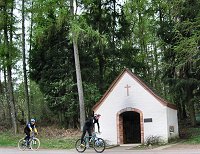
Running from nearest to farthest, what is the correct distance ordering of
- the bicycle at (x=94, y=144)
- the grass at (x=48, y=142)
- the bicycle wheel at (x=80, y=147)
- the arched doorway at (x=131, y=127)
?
the bicycle at (x=94, y=144) → the bicycle wheel at (x=80, y=147) → the grass at (x=48, y=142) → the arched doorway at (x=131, y=127)

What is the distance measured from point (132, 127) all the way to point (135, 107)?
3225 millimetres

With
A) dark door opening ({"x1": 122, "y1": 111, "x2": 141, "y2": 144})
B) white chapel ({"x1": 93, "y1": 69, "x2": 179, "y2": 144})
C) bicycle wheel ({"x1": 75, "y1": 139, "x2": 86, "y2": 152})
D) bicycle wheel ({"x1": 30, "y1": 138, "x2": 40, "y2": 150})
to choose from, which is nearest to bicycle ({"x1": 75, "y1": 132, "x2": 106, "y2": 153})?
bicycle wheel ({"x1": 75, "y1": 139, "x2": 86, "y2": 152})

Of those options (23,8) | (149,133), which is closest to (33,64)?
(23,8)

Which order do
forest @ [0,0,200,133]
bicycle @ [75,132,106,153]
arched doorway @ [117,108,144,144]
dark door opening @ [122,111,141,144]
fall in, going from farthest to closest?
forest @ [0,0,200,133]
dark door opening @ [122,111,141,144]
arched doorway @ [117,108,144,144]
bicycle @ [75,132,106,153]

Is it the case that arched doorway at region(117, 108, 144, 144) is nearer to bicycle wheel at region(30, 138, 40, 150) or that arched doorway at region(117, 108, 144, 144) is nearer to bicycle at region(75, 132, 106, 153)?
bicycle at region(75, 132, 106, 153)

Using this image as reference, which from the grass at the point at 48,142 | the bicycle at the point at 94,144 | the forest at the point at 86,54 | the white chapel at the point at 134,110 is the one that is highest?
the forest at the point at 86,54

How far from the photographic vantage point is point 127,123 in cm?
2689

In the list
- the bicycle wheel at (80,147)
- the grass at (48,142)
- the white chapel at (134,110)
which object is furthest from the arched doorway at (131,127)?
the bicycle wheel at (80,147)

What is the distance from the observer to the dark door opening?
26.7m

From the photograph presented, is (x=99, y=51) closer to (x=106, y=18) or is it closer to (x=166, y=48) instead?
(x=106, y=18)

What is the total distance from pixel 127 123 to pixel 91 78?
698cm

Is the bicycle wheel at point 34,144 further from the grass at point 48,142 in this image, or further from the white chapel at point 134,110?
the white chapel at point 134,110

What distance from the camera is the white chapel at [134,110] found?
77.9 ft

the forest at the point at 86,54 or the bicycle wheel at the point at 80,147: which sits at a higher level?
the forest at the point at 86,54
